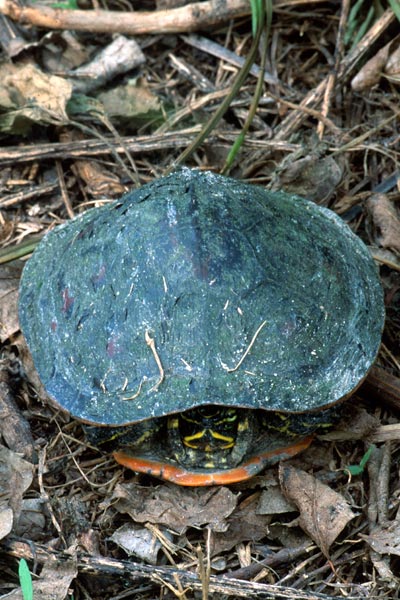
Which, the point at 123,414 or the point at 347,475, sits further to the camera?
the point at 347,475

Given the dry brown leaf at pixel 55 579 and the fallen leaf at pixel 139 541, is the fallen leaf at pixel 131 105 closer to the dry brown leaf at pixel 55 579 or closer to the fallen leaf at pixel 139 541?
the fallen leaf at pixel 139 541

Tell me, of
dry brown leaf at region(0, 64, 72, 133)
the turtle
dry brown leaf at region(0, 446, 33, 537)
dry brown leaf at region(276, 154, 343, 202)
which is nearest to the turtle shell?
the turtle

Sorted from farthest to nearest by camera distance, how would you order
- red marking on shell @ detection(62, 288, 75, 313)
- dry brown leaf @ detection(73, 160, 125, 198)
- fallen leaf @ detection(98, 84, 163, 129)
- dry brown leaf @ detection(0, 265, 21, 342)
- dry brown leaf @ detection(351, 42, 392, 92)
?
fallen leaf @ detection(98, 84, 163, 129) → dry brown leaf @ detection(351, 42, 392, 92) → dry brown leaf @ detection(73, 160, 125, 198) → dry brown leaf @ detection(0, 265, 21, 342) → red marking on shell @ detection(62, 288, 75, 313)

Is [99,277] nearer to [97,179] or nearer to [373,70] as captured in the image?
[97,179]

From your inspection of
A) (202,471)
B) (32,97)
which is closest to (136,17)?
(32,97)

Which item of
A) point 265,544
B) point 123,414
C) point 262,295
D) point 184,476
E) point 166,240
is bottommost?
point 265,544

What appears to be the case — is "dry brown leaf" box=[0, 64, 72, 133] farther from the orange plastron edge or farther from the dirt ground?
the orange plastron edge

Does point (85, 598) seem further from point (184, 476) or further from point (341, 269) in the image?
point (341, 269)

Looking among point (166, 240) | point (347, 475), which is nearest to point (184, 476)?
point (347, 475)
